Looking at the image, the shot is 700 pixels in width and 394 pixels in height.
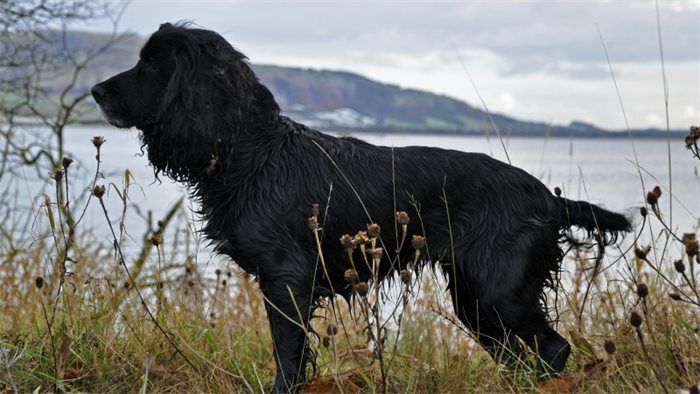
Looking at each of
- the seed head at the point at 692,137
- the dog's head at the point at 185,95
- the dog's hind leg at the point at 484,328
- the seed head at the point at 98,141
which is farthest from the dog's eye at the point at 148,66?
the seed head at the point at 692,137

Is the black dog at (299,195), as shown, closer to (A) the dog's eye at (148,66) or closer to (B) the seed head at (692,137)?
(A) the dog's eye at (148,66)

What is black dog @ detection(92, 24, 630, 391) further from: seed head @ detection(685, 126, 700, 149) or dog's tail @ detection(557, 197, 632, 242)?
seed head @ detection(685, 126, 700, 149)

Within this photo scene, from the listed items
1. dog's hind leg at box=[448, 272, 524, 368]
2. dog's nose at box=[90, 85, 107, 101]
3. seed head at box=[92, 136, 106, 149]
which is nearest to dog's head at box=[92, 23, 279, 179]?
dog's nose at box=[90, 85, 107, 101]

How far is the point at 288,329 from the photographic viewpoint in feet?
12.4

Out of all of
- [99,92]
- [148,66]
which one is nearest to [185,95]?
[148,66]

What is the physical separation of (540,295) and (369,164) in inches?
39.6

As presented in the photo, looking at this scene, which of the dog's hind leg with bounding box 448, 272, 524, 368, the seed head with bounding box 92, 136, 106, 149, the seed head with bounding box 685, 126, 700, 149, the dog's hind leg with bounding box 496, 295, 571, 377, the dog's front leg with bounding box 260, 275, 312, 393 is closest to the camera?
the seed head with bounding box 685, 126, 700, 149

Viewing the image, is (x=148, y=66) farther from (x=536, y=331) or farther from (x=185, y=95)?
(x=536, y=331)

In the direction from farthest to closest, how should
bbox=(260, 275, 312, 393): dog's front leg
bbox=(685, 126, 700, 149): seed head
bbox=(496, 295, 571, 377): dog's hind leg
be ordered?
bbox=(496, 295, 571, 377): dog's hind leg → bbox=(260, 275, 312, 393): dog's front leg → bbox=(685, 126, 700, 149): seed head

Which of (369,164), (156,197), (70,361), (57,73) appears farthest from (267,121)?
(156,197)

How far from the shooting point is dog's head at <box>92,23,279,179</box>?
3852 mm

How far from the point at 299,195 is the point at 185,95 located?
68 centimetres

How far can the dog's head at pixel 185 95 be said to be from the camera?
385 cm

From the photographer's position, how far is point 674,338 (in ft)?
12.9
